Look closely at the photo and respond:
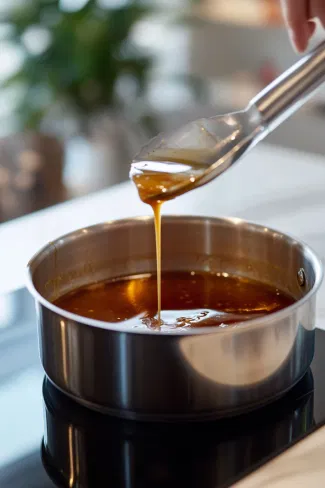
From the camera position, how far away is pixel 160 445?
0.82m

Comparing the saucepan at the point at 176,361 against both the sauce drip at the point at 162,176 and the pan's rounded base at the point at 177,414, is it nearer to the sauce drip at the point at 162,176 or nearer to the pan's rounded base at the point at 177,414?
the pan's rounded base at the point at 177,414

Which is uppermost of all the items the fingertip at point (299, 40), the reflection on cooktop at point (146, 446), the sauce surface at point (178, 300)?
the fingertip at point (299, 40)

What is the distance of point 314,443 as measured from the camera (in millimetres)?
822

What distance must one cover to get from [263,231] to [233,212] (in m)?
0.36

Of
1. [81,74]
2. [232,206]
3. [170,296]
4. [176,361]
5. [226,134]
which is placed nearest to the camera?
[176,361]

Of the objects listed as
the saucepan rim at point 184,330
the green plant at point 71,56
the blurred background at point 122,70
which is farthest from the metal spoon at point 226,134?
the green plant at point 71,56

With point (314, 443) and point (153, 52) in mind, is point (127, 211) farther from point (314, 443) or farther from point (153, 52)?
point (153, 52)

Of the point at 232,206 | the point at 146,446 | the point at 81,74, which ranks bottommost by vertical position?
the point at 146,446

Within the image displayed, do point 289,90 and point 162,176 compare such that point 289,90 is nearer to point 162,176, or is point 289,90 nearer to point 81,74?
point 162,176

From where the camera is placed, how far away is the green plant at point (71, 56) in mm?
3193

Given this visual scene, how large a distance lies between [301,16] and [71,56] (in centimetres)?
206

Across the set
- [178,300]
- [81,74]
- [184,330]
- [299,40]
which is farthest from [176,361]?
[81,74]

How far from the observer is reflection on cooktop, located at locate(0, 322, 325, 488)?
2.54 feet

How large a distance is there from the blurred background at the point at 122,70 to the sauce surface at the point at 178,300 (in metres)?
1.98
